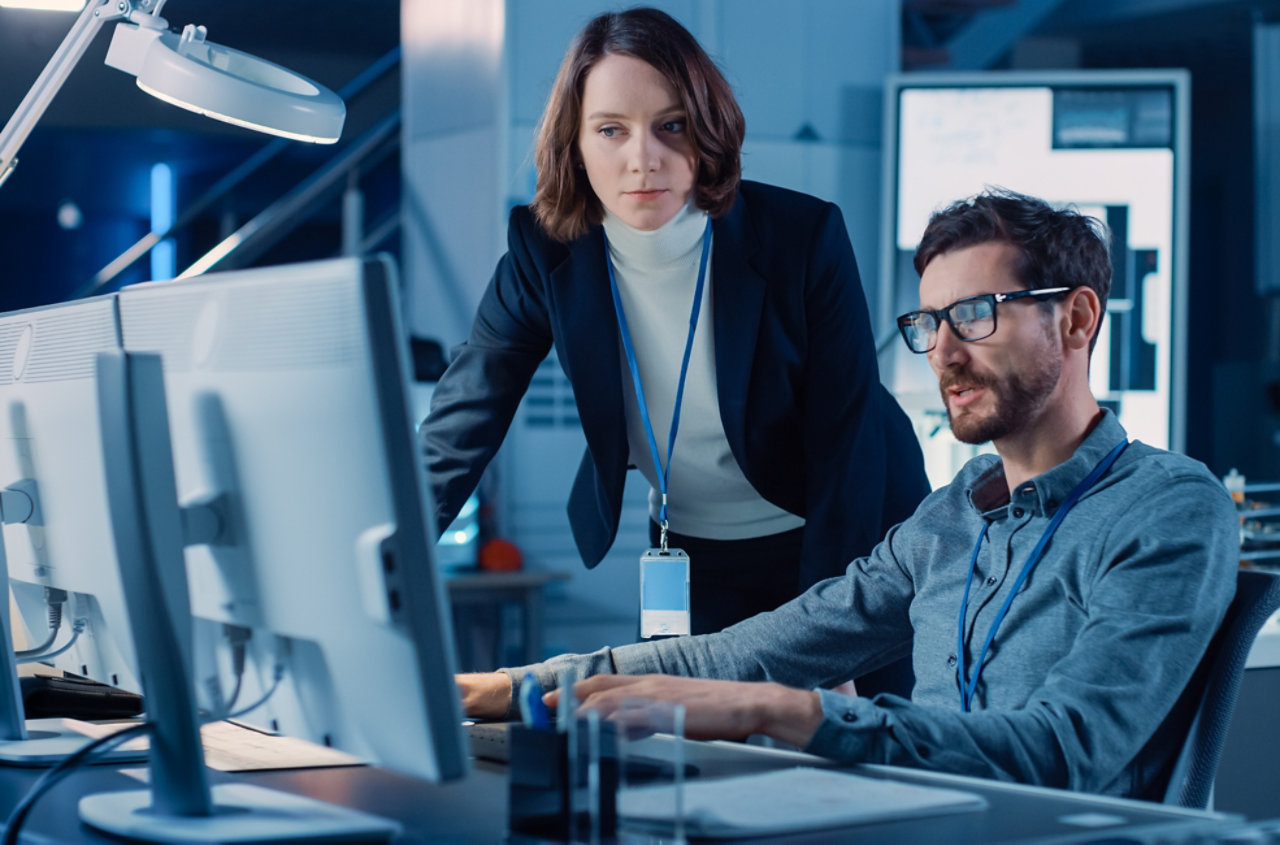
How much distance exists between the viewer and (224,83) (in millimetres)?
1459

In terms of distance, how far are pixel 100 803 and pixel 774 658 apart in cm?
75

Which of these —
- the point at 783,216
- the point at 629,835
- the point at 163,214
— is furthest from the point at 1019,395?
the point at 163,214

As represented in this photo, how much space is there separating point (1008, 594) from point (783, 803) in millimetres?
465

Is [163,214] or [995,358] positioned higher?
[163,214]

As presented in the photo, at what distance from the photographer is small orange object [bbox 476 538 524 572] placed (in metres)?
4.29

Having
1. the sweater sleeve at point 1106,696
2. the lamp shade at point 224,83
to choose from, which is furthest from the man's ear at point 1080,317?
the lamp shade at point 224,83

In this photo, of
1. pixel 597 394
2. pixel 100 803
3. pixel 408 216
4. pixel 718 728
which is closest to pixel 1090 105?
pixel 408 216

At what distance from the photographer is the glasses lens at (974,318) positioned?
1.46 metres

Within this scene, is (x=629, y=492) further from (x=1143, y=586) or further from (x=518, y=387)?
(x=1143, y=586)

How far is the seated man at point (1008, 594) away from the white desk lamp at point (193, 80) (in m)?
0.62

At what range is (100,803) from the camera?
1.08 m

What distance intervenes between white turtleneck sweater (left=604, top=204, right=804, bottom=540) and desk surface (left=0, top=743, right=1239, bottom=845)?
714 mm

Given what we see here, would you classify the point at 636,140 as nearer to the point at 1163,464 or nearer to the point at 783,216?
the point at 783,216

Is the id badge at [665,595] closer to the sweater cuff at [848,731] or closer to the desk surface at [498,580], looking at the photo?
the sweater cuff at [848,731]
